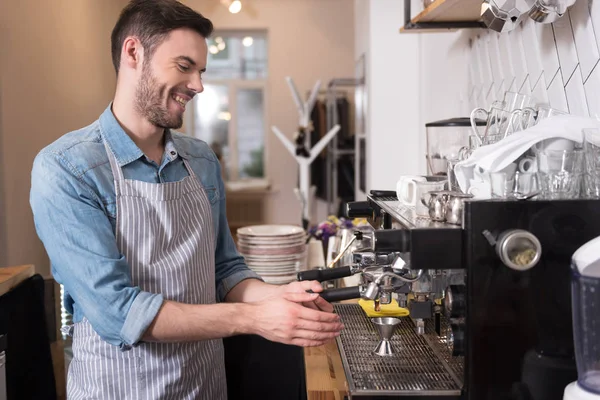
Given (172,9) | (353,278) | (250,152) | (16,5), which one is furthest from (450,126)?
(250,152)

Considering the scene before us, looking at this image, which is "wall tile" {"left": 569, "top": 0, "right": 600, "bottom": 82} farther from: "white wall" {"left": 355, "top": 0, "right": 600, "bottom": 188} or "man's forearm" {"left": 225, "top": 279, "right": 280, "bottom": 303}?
"man's forearm" {"left": 225, "top": 279, "right": 280, "bottom": 303}

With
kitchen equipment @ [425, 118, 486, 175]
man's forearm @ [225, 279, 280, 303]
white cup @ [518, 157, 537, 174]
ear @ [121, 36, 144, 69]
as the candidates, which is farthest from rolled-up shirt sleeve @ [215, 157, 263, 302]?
white cup @ [518, 157, 537, 174]

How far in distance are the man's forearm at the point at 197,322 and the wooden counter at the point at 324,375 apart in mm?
211

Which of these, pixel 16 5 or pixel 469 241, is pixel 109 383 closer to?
pixel 469 241

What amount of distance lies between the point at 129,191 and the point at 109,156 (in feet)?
0.31

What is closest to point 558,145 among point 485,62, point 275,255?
point 485,62

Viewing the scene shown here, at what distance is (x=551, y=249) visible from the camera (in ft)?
3.49

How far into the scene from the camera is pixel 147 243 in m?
1.43

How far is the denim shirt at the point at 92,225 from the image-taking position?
1277 mm

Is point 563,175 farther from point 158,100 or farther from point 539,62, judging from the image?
point 158,100

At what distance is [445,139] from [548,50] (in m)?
0.42

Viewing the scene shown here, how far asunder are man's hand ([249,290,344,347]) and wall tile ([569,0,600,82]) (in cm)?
82

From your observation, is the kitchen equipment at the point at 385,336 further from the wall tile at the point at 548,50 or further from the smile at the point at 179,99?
the wall tile at the point at 548,50

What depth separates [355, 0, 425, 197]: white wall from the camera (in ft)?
11.7
